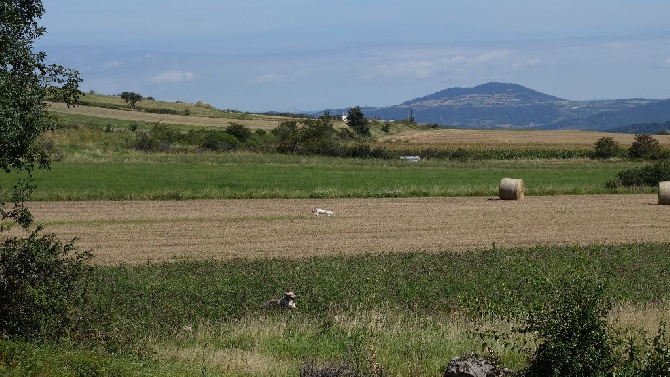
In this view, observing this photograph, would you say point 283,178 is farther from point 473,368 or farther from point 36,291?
point 473,368

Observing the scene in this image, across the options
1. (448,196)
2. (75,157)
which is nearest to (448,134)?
(75,157)

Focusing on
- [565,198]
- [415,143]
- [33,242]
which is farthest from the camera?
[415,143]

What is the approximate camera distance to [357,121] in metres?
124

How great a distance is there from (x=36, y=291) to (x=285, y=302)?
16.6 ft

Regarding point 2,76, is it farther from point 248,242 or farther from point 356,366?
point 248,242

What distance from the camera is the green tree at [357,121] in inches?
4847

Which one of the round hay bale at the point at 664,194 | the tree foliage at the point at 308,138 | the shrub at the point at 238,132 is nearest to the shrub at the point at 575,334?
the round hay bale at the point at 664,194

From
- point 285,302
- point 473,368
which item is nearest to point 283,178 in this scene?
point 285,302

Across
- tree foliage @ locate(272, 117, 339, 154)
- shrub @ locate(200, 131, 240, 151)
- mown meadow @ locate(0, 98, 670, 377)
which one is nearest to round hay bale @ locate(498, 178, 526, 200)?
mown meadow @ locate(0, 98, 670, 377)

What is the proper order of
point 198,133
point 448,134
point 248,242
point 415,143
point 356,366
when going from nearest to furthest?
1. point 356,366
2. point 248,242
3. point 198,133
4. point 415,143
5. point 448,134

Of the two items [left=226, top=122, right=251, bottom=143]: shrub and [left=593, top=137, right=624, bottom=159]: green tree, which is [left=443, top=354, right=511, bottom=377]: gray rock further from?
[left=226, top=122, right=251, bottom=143]: shrub

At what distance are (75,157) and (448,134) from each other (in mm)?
74066

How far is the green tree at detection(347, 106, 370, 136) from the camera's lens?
123125 millimetres

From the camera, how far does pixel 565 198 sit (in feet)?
149
